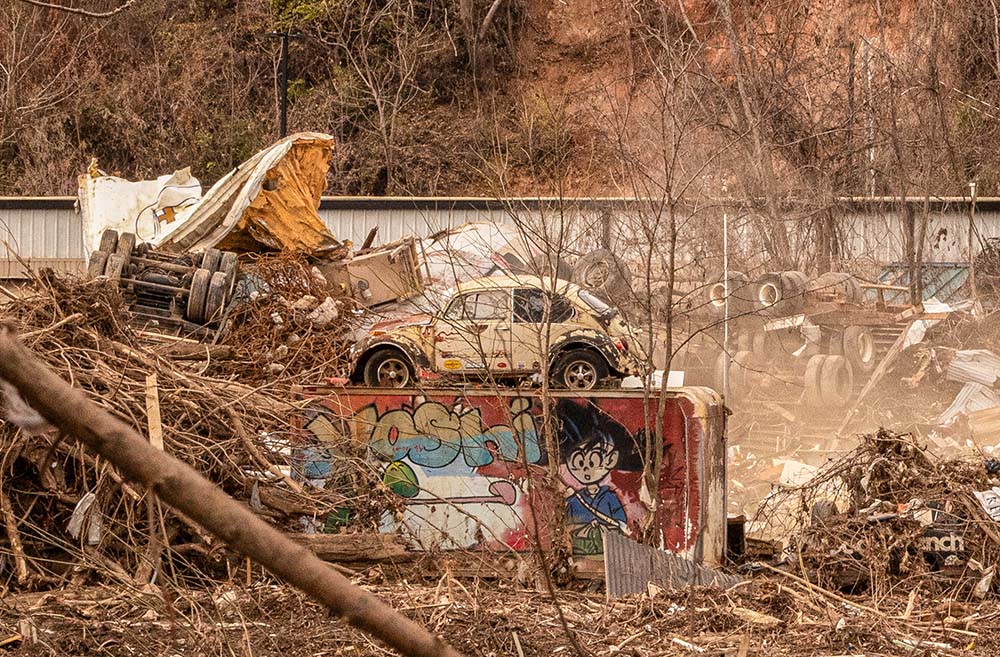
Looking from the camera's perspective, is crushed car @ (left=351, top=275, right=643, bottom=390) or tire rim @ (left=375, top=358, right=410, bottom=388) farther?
tire rim @ (left=375, top=358, right=410, bottom=388)

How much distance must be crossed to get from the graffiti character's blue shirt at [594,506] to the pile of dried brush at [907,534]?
175 cm

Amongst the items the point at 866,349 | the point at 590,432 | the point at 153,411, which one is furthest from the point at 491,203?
the point at 153,411

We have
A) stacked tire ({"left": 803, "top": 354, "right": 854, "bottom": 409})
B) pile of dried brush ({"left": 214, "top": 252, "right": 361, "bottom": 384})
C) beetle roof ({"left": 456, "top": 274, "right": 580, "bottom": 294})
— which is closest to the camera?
pile of dried brush ({"left": 214, "top": 252, "right": 361, "bottom": 384})

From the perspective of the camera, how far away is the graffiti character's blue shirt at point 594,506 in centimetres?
1086

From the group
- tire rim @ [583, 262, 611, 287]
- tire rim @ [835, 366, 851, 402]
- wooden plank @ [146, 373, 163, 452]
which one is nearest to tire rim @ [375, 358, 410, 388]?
tire rim @ [583, 262, 611, 287]

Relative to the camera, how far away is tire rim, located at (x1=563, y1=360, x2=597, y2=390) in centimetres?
1508

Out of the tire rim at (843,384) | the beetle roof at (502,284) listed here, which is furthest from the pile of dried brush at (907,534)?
the tire rim at (843,384)

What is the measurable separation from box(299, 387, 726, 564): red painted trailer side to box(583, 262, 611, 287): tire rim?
27.2 feet

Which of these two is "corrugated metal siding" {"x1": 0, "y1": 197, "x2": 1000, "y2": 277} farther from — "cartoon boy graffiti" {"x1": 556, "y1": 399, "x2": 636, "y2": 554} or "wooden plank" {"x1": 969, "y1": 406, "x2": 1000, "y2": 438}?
"cartoon boy graffiti" {"x1": 556, "y1": 399, "x2": 636, "y2": 554}

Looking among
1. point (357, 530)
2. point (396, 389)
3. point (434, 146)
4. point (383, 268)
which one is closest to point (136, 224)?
point (383, 268)

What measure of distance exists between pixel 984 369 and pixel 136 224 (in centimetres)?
1365

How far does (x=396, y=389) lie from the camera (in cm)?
1099

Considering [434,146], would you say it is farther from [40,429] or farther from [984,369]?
[40,429]

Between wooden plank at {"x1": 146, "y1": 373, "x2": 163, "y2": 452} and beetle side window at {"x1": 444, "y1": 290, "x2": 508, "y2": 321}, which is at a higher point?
beetle side window at {"x1": 444, "y1": 290, "x2": 508, "y2": 321}
